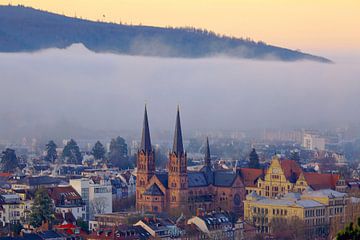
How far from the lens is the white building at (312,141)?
91188 mm

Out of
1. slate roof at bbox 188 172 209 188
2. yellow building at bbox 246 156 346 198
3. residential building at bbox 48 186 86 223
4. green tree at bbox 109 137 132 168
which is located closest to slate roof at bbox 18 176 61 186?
residential building at bbox 48 186 86 223

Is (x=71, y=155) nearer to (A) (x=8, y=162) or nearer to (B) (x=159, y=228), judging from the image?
(A) (x=8, y=162)

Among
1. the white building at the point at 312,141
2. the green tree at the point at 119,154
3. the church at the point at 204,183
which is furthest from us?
the white building at the point at 312,141

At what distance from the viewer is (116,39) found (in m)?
106

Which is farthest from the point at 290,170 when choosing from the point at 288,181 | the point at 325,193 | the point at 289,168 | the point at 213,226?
the point at 213,226

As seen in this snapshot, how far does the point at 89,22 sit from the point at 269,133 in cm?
2232

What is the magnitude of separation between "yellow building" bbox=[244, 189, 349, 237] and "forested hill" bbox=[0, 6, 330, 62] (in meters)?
56.2

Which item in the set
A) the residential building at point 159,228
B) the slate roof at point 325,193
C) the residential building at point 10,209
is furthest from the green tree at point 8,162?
the residential building at point 159,228

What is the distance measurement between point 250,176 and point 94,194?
21.5 feet

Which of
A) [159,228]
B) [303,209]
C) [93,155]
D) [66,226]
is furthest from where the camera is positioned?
[93,155]

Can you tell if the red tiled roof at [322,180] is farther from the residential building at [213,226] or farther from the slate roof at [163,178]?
the residential building at [213,226]

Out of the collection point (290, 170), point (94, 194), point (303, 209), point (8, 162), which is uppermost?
point (8, 162)

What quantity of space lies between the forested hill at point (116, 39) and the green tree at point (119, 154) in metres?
27.0

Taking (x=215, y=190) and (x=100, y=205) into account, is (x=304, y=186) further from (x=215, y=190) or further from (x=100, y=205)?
(x=100, y=205)
